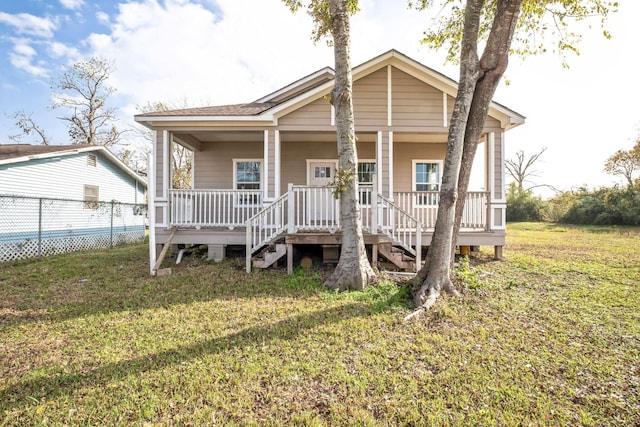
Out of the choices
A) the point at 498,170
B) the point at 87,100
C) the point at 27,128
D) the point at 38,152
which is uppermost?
the point at 87,100

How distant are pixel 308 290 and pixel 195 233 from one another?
13.0 feet

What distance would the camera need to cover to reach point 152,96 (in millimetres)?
25438

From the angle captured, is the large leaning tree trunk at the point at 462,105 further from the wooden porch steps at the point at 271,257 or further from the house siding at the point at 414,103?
the wooden porch steps at the point at 271,257

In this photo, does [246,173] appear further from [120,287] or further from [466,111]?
[466,111]

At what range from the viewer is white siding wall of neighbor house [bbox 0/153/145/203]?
10164 mm

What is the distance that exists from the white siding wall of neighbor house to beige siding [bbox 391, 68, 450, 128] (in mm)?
12332

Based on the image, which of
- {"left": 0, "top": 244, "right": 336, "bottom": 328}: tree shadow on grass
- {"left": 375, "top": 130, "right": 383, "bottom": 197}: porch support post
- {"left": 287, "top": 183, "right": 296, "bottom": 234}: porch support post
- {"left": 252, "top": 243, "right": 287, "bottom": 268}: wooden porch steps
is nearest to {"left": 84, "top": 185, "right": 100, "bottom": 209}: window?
{"left": 0, "top": 244, "right": 336, "bottom": 328}: tree shadow on grass

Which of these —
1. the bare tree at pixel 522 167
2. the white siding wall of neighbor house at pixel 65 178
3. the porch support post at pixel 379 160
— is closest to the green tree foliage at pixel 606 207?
the bare tree at pixel 522 167

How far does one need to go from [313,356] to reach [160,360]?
155 centimetres

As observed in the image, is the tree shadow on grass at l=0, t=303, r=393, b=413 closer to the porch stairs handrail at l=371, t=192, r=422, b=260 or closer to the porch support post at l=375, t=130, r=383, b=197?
the porch stairs handrail at l=371, t=192, r=422, b=260

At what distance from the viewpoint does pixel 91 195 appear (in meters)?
13.3

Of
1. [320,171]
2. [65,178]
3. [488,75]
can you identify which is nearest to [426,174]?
[320,171]

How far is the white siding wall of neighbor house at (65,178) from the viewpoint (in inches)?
400

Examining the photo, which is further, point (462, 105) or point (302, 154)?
point (302, 154)
